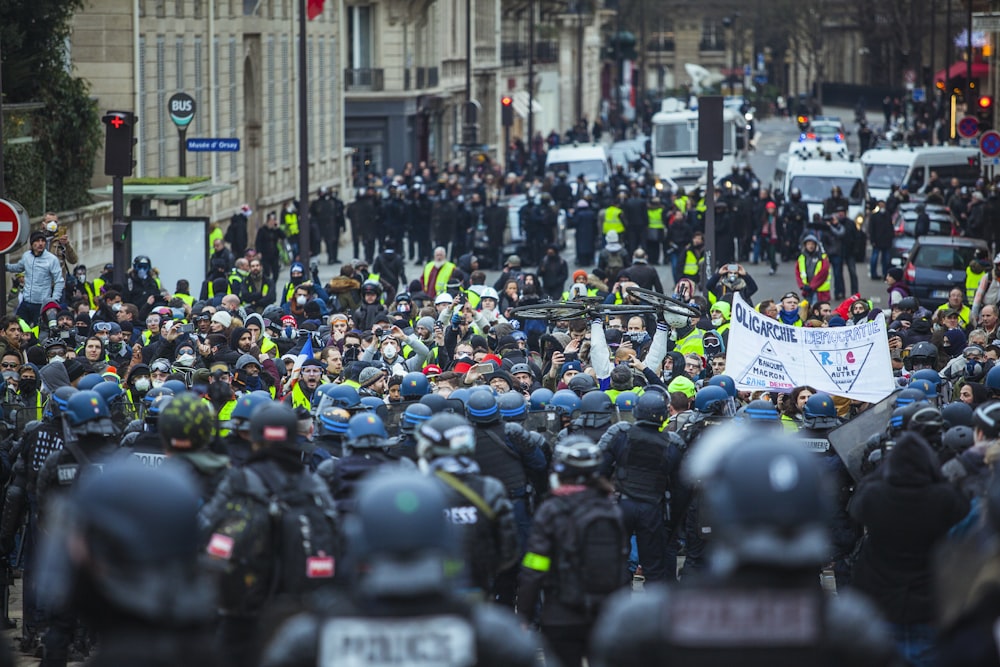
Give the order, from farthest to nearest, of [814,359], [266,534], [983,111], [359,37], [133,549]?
[359,37] < [983,111] < [814,359] < [266,534] < [133,549]

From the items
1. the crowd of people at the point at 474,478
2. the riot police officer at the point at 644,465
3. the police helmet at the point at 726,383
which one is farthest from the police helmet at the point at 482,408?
the police helmet at the point at 726,383

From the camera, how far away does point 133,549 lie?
3824 millimetres

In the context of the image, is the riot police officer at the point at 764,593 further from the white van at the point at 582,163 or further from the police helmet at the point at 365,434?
the white van at the point at 582,163

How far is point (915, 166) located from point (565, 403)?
30.8 meters

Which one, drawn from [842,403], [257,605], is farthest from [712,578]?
[842,403]

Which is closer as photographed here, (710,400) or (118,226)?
(710,400)

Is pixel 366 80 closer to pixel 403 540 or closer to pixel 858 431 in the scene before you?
pixel 858 431

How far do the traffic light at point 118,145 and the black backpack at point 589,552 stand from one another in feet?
39.1

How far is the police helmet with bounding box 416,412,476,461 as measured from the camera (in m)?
7.33

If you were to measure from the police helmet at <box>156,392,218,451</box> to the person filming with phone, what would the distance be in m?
13.7

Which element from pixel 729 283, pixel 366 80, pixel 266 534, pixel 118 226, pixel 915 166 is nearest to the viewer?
pixel 266 534

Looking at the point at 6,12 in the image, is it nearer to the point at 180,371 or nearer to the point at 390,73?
the point at 180,371

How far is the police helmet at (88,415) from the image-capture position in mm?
8641

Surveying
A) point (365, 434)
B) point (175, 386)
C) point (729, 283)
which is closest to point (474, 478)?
point (365, 434)
